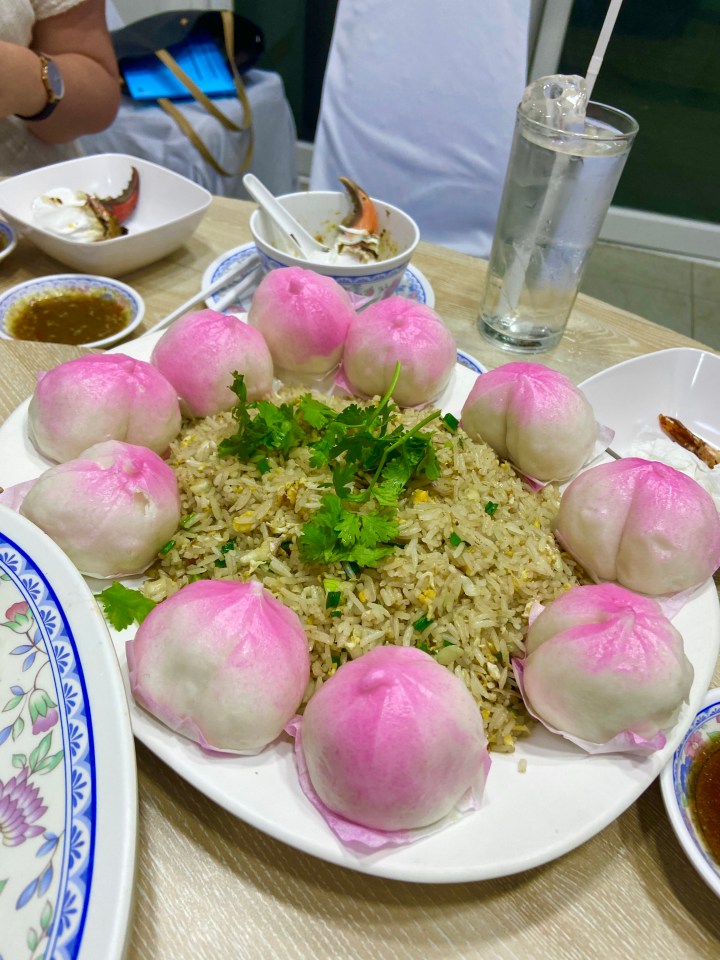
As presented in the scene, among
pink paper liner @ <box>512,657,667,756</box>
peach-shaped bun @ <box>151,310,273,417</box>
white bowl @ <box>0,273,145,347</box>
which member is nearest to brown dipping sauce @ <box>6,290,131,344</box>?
white bowl @ <box>0,273,145,347</box>

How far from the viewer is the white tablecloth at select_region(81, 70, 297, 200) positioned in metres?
3.16

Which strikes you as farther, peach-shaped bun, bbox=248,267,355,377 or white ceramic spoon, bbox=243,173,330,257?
white ceramic spoon, bbox=243,173,330,257

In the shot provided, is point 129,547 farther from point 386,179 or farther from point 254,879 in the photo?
point 386,179

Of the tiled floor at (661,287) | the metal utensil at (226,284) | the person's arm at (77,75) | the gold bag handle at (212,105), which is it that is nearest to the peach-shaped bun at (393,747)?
the metal utensil at (226,284)

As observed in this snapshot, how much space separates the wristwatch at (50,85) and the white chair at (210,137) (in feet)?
3.72

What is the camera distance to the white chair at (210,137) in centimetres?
316

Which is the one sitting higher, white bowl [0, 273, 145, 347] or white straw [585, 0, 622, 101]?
white straw [585, 0, 622, 101]

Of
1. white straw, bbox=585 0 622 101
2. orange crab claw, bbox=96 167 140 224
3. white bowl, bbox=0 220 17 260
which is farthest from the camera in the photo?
orange crab claw, bbox=96 167 140 224

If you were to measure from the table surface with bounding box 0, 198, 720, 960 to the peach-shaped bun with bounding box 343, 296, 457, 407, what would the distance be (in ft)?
2.21

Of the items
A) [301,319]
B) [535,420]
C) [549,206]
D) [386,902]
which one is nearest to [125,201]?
[301,319]

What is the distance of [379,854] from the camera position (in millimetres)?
599

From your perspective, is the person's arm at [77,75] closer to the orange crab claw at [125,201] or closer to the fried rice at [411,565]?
the orange crab claw at [125,201]

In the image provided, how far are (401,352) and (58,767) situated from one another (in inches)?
29.9

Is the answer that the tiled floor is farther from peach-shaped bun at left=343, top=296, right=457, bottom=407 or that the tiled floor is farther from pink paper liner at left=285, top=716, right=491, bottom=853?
pink paper liner at left=285, top=716, right=491, bottom=853
